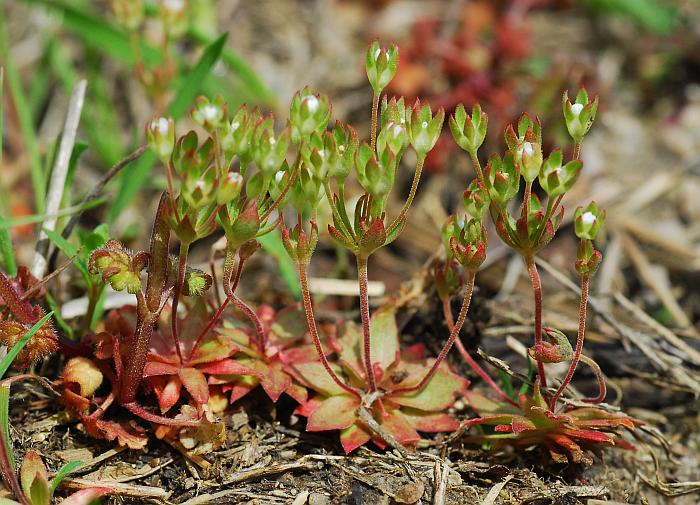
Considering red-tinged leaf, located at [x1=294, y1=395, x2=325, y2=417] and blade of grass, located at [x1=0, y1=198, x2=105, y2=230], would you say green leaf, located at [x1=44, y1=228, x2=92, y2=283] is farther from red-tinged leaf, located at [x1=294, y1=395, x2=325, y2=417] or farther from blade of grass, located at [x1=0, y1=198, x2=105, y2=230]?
red-tinged leaf, located at [x1=294, y1=395, x2=325, y2=417]

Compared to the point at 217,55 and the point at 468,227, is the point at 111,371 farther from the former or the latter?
the point at 217,55

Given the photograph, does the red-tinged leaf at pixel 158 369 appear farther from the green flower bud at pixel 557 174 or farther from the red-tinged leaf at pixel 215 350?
the green flower bud at pixel 557 174

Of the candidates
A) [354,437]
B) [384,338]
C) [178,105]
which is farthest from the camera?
[178,105]

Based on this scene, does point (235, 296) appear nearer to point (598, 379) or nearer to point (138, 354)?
point (138, 354)

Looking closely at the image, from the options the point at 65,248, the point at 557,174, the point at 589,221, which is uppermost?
the point at 557,174

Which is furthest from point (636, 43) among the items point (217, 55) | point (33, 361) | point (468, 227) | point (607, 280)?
point (33, 361)

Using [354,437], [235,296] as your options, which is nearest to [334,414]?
[354,437]

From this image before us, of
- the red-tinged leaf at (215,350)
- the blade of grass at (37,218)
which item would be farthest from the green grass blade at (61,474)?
the blade of grass at (37,218)

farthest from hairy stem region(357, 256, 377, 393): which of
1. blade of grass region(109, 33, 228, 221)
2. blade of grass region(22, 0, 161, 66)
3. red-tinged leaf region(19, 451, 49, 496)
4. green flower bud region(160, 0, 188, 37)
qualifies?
blade of grass region(22, 0, 161, 66)
